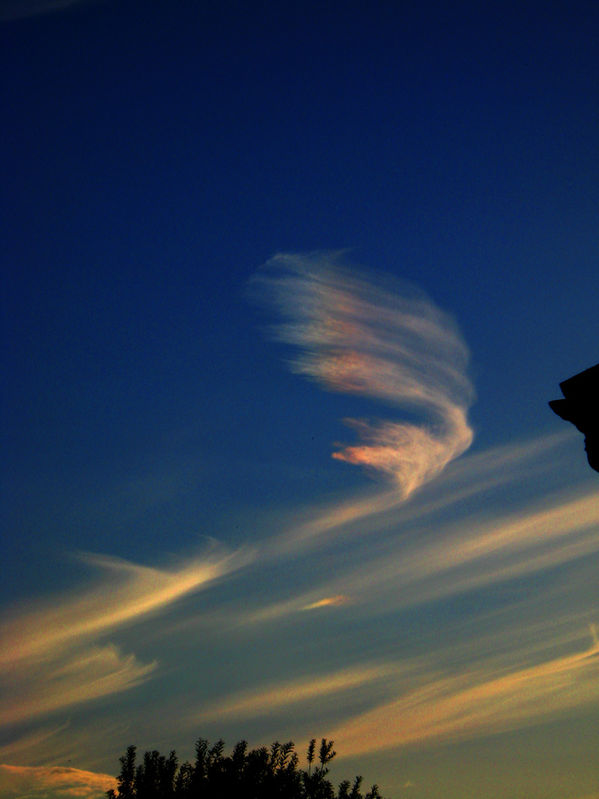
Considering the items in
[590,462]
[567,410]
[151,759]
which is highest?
[567,410]

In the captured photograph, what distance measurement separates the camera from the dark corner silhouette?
7.97 metres

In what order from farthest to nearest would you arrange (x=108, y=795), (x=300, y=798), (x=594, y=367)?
(x=300, y=798) → (x=108, y=795) → (x=594, y=367)

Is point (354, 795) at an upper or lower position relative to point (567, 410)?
lower

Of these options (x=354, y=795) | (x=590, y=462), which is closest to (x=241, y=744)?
(x=354, y=795)

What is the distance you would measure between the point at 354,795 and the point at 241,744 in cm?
401

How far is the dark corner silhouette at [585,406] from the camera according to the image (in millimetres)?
7973

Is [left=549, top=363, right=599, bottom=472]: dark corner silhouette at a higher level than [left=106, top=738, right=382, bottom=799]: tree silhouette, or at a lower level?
higher

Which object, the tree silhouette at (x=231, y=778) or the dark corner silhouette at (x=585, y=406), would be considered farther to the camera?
the tree silhouette at (x=231, y=778)

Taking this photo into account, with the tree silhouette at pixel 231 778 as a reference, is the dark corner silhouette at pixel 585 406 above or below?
above

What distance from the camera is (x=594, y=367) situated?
7.93m

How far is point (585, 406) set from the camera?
809 cm

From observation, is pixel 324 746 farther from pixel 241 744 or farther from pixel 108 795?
pixel 108 795

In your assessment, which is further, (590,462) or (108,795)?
(108,795)

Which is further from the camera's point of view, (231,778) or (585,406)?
(231,778)
